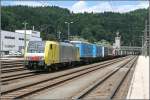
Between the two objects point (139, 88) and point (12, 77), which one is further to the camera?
point (12, 77)

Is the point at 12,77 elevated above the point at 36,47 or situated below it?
below

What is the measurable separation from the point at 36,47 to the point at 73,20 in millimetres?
49435

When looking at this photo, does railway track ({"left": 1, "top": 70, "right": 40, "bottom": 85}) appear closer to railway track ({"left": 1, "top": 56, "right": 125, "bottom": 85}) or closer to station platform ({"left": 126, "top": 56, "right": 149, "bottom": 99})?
railway track ({"left": 1, "top": 56, "right": 125, "bottom": 85})

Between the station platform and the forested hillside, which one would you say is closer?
the station platform

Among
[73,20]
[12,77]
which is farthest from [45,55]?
[73,20]

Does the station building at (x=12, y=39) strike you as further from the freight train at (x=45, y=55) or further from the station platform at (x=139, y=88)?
the station platform at (x=139, y=88)

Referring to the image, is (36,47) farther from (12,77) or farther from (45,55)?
(12,77)

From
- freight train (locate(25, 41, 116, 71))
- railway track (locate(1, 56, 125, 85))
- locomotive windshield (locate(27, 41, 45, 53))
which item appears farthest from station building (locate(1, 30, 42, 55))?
railway track (locate(1, 56, 125, 85))

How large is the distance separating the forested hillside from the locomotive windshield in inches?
718

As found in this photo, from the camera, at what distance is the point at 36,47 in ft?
102

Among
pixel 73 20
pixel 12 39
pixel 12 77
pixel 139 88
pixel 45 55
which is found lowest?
pixel 139 88

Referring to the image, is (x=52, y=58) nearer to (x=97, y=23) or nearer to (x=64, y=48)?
(x=64, y=48)

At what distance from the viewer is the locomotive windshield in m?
31.0

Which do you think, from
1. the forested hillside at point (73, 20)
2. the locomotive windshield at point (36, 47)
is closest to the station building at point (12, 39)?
the forested hillside at point (73, 20)
